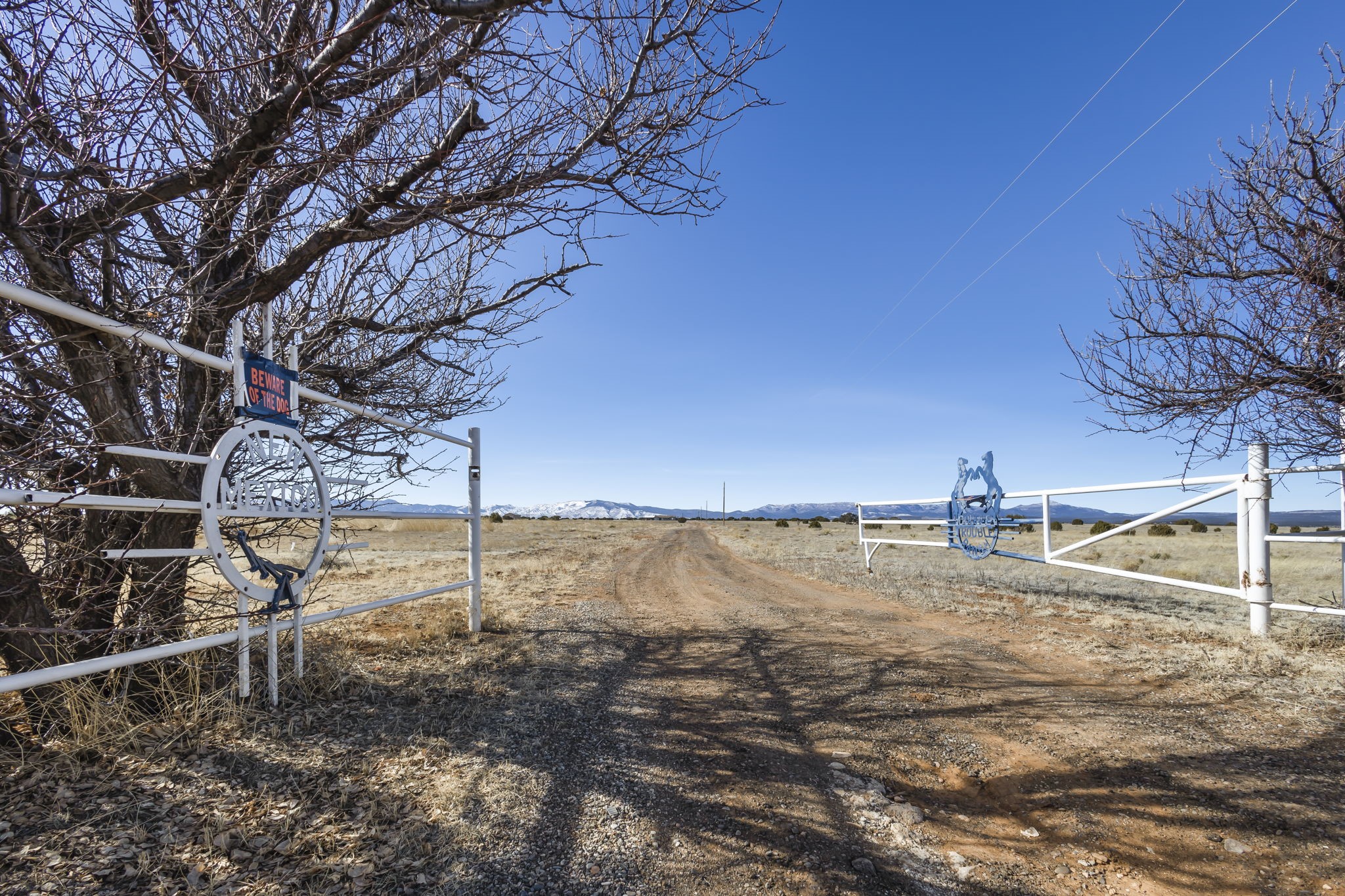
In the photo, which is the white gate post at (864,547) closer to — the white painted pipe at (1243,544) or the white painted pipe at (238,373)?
the white painted pipe at (1243,544)

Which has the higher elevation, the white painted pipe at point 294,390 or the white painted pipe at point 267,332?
the white painted pipe at point 267,332

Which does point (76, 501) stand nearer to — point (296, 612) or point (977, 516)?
point (296, 612)

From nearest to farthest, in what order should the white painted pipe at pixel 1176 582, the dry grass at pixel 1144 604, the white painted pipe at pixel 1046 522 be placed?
the dry grass at pixel 1144 604 → the white painted pipe at pixel 1176 582 → the white painted pipe at pixel 1046 522

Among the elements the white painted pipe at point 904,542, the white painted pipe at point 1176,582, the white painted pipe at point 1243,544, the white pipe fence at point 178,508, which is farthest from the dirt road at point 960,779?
the white painted pipe at point 904,542

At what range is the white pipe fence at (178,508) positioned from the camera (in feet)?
6.98

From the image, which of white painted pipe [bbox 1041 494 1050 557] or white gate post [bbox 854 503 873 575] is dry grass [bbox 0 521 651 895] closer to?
white painted pipe [bbox 1041 494 1050 557]

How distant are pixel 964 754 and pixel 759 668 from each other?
6.27 ft

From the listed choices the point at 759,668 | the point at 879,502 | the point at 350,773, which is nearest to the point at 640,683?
the point at 759,668

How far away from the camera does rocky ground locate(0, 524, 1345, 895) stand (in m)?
2.19

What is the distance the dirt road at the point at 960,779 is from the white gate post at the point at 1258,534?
6.19ft

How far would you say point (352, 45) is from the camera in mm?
2379

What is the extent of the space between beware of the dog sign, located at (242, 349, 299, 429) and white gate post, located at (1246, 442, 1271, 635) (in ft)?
25.5

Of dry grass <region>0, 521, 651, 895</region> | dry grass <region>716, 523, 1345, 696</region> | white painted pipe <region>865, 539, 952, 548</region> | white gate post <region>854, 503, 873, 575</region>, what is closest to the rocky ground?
dry grass <region>0, 521, 651, 895</region>

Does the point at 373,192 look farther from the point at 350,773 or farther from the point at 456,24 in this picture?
the point at 350,773
